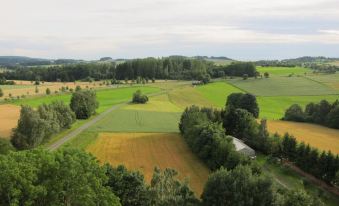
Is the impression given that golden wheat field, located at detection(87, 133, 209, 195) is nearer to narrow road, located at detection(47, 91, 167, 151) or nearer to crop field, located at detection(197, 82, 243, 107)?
narrow road, located at detection(47, 91, 167, 151)

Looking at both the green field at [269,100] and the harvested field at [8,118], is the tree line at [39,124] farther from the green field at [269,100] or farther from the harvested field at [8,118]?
the green field at [269,100]

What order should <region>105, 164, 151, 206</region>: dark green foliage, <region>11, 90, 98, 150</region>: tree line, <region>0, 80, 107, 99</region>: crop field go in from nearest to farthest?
<region>105, 164, 151, 206</region>: dark green foliage → <region>11, 90, 98, 150</region>: tree line → <region>0, 80, 107, 99</region>: crop field

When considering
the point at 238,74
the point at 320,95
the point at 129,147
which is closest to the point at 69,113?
the point at 129,147

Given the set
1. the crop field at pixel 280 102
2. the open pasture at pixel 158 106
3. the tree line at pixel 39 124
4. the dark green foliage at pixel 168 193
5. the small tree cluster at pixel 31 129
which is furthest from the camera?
the crop field at pixel 280 102

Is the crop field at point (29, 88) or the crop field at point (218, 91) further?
the crop field at point (29, 88)

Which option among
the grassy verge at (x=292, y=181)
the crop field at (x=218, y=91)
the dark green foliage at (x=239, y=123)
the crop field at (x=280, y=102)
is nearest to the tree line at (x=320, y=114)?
the crop field at (x=280, y=102)

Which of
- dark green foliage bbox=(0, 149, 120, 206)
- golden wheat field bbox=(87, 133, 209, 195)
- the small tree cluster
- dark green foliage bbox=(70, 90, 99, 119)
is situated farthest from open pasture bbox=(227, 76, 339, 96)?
dark green foliage bbox=(0, 149, 120, 206)
